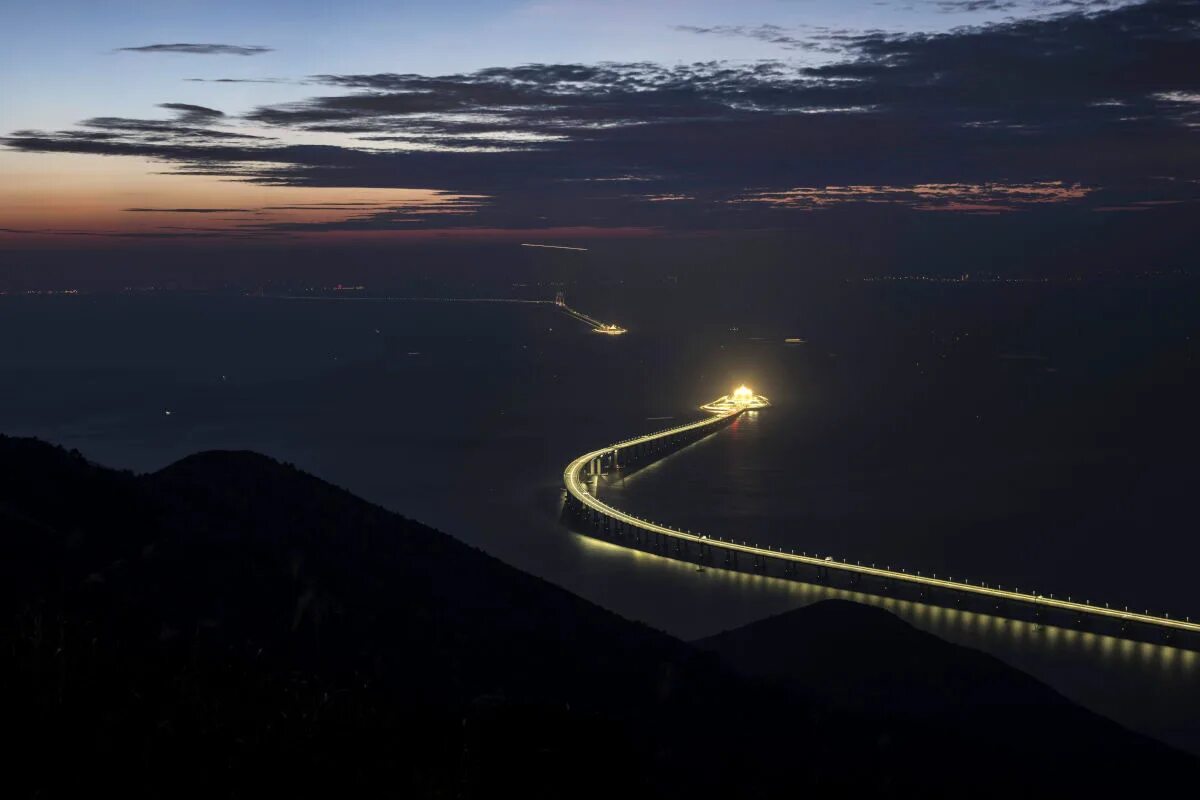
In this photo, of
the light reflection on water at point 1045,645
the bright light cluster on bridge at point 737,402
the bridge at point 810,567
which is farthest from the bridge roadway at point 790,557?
the bright light cluster on bridge at point 737,402

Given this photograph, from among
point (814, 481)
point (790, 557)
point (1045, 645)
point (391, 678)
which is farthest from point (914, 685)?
point (814, 481)

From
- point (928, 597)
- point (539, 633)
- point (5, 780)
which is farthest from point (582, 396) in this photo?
point (5, 780)

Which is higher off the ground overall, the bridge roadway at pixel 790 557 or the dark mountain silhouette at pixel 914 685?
the dark mountain silhouette at pixel 914 685

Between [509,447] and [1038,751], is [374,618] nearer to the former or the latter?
[1038,751]

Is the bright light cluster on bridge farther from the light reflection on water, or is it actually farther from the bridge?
the light reflection on water

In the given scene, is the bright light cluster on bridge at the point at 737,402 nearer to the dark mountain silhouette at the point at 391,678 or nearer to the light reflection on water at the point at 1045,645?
the light reflection on water at the point at 1045,645

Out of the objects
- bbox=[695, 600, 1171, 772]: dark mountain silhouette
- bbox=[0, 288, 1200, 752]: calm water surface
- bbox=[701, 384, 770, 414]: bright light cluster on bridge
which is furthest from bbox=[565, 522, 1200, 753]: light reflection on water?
bbox=[701, 384, 770, 414]: bright light cluster on bridge
